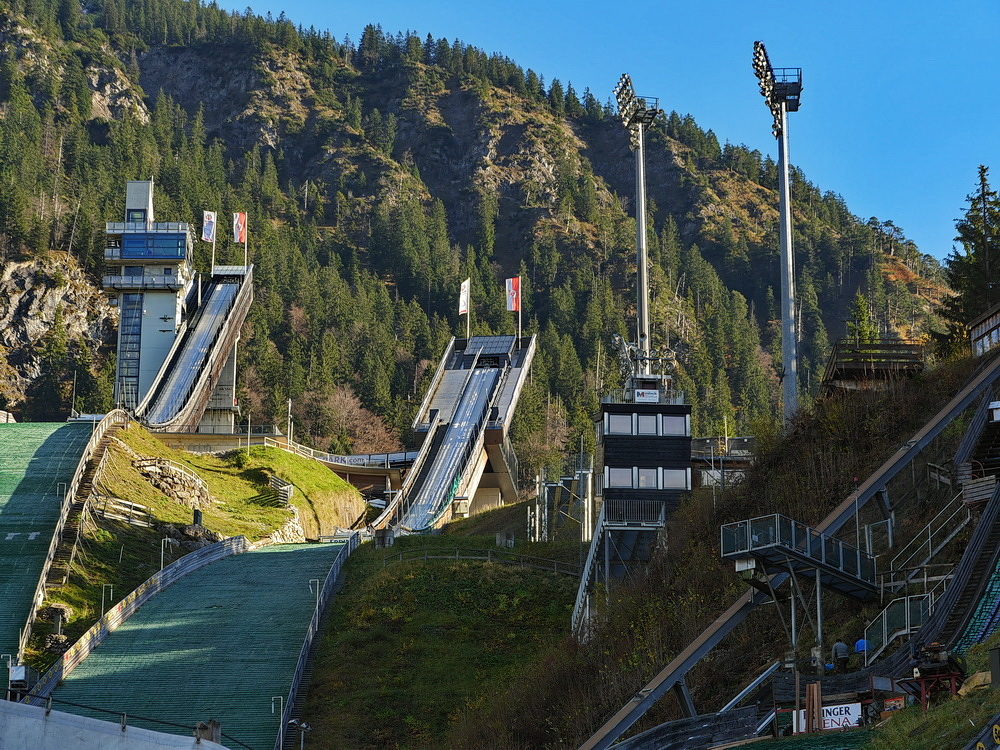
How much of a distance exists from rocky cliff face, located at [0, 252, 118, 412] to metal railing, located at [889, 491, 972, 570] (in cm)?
7715

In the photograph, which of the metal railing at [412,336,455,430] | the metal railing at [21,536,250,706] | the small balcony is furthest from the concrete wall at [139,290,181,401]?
the metal railing at [21,536,250,706]

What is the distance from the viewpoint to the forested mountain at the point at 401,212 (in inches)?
4190

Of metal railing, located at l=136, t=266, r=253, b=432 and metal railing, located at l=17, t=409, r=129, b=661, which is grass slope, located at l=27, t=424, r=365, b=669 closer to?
metal railing, located at l=17, t=409, r=129, b=661

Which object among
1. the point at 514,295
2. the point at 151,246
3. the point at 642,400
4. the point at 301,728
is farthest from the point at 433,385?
the point at 301,728

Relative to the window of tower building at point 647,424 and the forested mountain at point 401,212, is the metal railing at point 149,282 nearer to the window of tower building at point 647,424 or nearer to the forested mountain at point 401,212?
the forested mountain at point 401,212

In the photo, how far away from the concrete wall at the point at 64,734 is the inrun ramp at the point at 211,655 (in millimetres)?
3338

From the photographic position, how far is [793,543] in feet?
89.7

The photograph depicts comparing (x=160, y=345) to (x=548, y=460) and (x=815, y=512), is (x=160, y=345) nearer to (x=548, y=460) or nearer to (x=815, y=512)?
(x=548, y=460)

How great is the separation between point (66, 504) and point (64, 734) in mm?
21548

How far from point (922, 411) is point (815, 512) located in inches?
218

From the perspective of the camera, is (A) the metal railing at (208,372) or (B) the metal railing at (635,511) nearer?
(B) the metal railing at (635,511)

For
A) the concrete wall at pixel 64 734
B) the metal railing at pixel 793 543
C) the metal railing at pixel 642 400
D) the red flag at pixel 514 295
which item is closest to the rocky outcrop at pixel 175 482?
the metal railing at pixel 642 400

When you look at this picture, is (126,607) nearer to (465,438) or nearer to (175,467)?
(175,467)

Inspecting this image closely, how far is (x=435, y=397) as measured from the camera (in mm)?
80188
